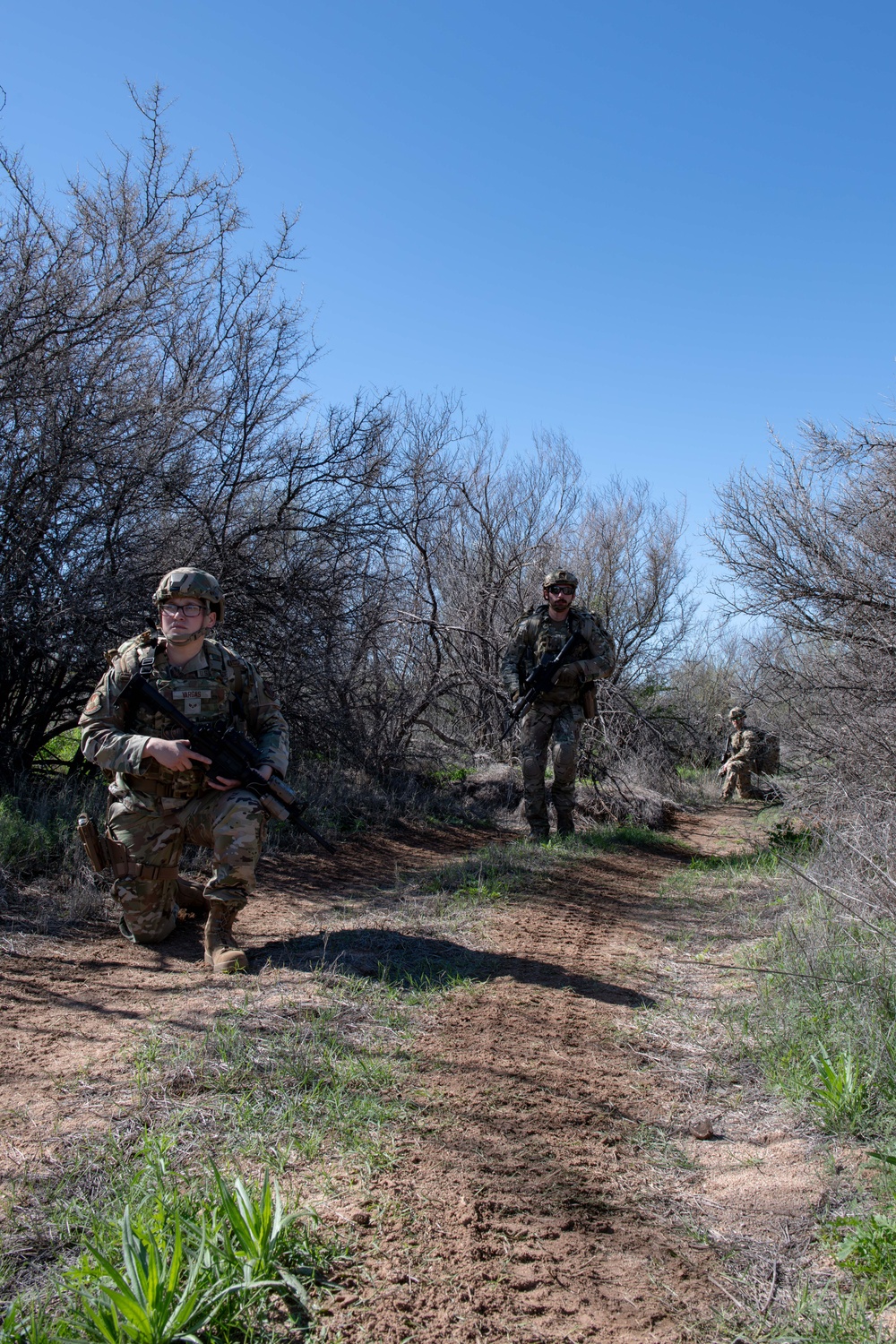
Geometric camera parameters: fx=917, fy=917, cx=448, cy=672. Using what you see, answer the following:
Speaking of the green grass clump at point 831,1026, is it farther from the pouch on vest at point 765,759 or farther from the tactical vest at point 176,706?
the pouch on vest at point 765,759

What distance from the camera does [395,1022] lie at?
3594 millimetres

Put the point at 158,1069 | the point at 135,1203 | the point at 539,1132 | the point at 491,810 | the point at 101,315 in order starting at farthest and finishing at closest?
the point at 491,810
the point at 101,315
the point at 158,1069
the point at 539,1132
the point at 135,1203

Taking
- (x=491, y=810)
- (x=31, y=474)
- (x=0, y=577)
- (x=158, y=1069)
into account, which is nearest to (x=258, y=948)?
(x=158, y=1069)

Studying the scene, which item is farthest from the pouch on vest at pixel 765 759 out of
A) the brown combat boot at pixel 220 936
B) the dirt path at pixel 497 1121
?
the brown combat boot at pixel 220 936

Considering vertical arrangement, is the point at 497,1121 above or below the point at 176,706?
below

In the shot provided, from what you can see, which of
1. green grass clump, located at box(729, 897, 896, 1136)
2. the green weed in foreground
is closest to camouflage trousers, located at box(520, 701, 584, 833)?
green grass clump, located at box(729, 897, 896, 1136)

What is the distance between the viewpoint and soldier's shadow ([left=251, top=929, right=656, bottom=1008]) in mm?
4168

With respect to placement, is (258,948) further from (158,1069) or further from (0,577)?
(0,577)

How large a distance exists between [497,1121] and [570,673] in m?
5.34

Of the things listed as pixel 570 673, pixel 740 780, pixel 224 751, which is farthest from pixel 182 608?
pixel 740 780

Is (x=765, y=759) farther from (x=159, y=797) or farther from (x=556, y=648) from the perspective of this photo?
(x=159, y=797)

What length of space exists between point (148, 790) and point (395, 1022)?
6.04 ft

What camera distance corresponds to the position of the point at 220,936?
4355 mm

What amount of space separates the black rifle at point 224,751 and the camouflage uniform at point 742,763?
36.4 ft
